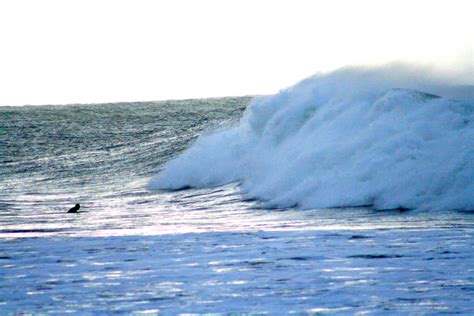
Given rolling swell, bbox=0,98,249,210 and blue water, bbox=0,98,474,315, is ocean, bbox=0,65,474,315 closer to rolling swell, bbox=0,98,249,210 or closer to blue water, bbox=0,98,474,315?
blue water, bbox=0,98,474,315

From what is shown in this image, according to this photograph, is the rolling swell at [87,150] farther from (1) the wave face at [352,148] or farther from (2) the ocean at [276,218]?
(1) the wave face at [352,148]

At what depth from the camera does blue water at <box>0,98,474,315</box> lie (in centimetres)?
857

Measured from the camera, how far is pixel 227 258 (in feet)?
35.6

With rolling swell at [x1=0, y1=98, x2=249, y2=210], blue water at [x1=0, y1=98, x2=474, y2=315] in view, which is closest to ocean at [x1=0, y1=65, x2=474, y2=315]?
blue water at [x1=0, y1=98, x2=474, y2=315]

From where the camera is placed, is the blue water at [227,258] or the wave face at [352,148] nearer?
the blue water at [227,258]

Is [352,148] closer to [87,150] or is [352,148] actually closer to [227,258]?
[227,258]

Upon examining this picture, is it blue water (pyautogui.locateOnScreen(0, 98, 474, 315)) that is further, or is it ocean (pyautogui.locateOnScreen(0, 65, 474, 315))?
ocean (pyautogui.locateOnScreen(0, 65, 474, 315))

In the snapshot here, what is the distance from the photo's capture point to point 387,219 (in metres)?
14.5

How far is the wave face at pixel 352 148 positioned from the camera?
16.6 m

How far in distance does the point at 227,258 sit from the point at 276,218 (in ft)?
16.0

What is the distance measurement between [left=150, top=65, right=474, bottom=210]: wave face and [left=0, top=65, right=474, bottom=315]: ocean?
0.04m

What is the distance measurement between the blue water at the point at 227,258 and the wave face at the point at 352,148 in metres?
0.80

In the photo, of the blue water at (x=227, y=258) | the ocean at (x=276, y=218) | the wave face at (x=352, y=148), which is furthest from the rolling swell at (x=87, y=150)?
the blue water at (x=227, y=258)

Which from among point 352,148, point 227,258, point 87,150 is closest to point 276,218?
point 352,148
